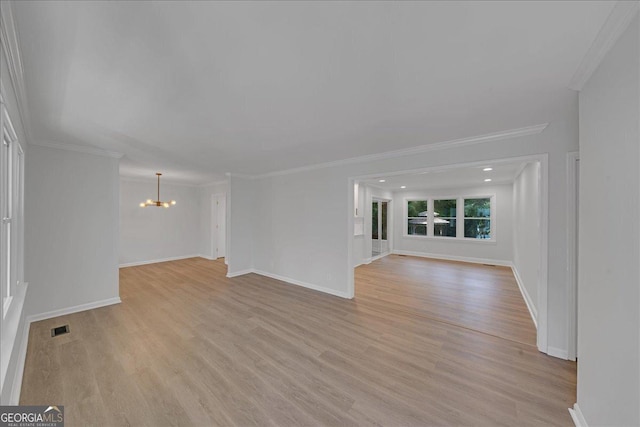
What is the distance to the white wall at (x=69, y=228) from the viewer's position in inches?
125

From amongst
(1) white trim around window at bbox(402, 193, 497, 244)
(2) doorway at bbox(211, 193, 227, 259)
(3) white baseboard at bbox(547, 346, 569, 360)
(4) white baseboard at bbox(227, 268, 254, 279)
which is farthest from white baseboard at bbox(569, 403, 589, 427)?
(2) doorway at bbox(211, 193, 227, 259)

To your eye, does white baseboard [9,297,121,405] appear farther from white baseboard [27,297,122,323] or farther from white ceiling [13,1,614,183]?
white ceiling [13,1,614,183]

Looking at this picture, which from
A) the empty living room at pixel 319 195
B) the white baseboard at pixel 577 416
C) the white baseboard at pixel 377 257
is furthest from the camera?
the white baseboard at pixel 377 257

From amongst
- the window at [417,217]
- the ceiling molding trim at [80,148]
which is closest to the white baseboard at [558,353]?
the window at [417,217]

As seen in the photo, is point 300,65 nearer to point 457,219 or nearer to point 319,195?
point 319,195

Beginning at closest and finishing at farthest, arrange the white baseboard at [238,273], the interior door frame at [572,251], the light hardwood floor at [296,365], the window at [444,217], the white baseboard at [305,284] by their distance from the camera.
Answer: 1. the light hardwood floor at [296,365]
2. the interior door frame at [572,251]
3. the white baseboard at [305,284]
4. the white baseboard at [238,273]
5. the window at [444,217]

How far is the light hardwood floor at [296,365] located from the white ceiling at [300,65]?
2.41 m

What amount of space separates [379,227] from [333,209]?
4417 millimetres

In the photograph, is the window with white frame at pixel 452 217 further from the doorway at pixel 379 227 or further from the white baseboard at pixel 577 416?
the white baseboard at pixel 577 416

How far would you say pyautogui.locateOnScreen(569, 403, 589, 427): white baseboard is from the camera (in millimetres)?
1588

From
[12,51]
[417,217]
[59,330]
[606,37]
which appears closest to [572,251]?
[606,37]

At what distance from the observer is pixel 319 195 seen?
458 centimetres

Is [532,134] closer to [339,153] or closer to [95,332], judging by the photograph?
[339,153]

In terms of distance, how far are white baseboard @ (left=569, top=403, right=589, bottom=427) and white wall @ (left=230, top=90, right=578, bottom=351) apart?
0.95 metres
